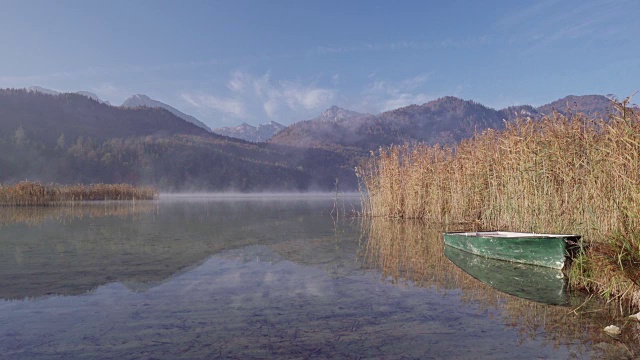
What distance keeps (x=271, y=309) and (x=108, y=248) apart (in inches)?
256

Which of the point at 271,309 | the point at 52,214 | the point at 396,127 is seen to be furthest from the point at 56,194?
the point at 396,127

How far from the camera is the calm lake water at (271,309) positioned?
3.86 metres

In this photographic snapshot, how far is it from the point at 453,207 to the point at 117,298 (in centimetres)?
1095

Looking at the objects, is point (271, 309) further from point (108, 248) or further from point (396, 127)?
point (396, 127)

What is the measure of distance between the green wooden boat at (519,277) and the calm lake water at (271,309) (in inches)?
9.9

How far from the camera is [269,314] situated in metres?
4.88

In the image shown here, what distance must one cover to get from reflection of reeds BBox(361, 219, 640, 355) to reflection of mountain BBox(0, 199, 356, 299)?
333 centimetres

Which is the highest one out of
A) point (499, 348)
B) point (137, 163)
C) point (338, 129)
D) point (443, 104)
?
point (443, 104)

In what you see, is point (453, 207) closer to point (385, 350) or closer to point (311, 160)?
point (385, 350)

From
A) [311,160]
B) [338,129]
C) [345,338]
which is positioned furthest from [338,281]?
[338,129]

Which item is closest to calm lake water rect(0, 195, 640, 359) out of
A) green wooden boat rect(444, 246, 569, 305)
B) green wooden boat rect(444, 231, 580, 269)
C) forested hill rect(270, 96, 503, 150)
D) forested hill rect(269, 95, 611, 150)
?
green wooden boat rect(444, 246, 569, 305)

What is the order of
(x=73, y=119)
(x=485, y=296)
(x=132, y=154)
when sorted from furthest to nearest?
(x=73, y=119) → (x=132, y=154) → (x=485, y=296)

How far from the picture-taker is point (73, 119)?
9744cm

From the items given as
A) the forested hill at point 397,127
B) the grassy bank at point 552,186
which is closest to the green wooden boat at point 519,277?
the grassy bank at point 552,186
